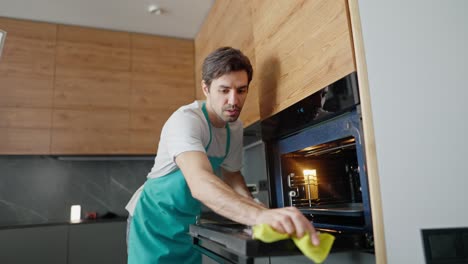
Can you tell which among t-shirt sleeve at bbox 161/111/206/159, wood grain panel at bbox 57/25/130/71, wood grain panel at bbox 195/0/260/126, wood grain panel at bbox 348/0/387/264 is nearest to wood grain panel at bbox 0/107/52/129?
wood grain panel at bbox 57/25/130/71

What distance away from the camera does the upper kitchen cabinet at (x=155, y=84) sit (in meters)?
2.48

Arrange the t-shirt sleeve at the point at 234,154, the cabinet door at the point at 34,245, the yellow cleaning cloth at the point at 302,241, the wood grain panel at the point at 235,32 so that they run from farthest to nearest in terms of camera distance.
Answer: the cabinet door at the point at 34,245
the wood grain panel at the point at 235,32
the t-shirt sleeve at the point at 234,154
the yellow cleaning cloth at the point at 302,241

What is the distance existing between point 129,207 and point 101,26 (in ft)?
5.55

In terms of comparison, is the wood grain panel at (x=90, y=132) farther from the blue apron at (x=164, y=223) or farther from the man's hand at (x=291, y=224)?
the man's hand at (x=291, y=224)

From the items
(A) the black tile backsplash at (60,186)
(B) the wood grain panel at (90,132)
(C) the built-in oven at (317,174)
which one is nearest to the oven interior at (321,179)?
(C) the built-in oven at (317,174)

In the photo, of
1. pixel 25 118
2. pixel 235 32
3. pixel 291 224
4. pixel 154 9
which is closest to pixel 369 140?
pixel 291 224

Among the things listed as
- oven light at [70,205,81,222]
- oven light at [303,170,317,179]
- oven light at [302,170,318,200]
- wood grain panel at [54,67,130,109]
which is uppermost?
wood grain panel at [54,67,130,109]

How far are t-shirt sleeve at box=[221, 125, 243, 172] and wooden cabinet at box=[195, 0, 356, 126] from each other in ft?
0.37

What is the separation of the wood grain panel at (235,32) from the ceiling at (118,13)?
15 cm

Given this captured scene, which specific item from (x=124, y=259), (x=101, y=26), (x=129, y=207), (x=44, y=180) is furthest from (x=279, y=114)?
(x=44, y=180)

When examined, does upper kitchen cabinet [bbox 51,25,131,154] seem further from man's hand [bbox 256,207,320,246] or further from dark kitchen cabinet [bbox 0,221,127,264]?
man's hand [bbox 256,207,320,246]

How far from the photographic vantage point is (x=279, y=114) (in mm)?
1101

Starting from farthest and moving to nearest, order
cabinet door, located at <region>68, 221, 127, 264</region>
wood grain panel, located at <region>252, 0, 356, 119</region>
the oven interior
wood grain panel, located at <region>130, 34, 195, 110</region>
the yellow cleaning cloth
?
wood grain panel, located at <region>130, 34, 195, 110</region>, cabinet door, located at <region>68, 221, 127, 264</region>, the oven interior, wood grain panel, located at <region>252, 0, 356, 119</region>, the yellow cleaning cloth

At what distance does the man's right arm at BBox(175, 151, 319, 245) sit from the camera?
0.53 m
